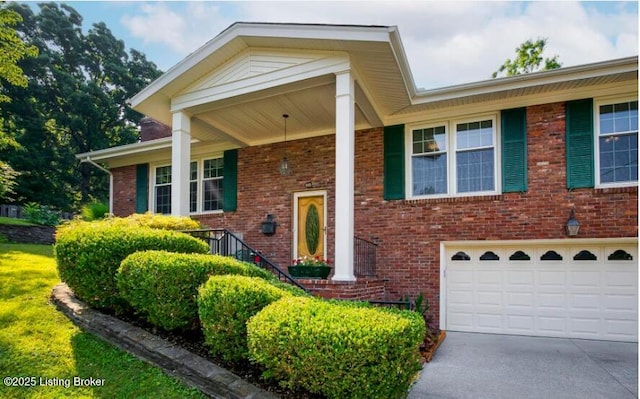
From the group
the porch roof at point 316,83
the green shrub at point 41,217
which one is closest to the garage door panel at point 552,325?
the porch roof at point 316,83

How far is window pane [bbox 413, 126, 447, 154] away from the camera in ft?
26.4

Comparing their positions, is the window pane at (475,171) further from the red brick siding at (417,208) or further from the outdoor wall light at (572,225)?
the outdoor wall light at (572,225)

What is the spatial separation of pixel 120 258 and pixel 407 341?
359 centimetres

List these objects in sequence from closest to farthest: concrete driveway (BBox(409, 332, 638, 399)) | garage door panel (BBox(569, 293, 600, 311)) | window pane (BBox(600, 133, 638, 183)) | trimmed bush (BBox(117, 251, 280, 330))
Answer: trimmed bush (BBox(117, 251, 280, 330)) → concrete driveway (BBox(409, 332, 638, 399)) → window pane (BBox(600, 133, 638, 183)) → garage door panel (BBox(569, 293, 600, 311))

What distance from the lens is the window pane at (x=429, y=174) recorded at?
797 centimetres

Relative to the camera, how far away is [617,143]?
6.86 m

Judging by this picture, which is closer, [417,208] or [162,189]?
[417,208]

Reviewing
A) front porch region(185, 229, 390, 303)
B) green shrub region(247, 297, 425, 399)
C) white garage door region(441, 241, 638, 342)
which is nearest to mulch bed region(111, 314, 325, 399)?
green shrub region(247, 297, 425, 399)

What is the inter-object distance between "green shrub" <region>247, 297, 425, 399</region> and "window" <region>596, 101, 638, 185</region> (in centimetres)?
544

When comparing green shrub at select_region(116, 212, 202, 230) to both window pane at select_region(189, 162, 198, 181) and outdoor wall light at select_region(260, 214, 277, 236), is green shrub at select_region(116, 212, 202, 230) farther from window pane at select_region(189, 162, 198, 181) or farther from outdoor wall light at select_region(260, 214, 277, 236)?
window pane at select_region(189, 162, 198, 181)

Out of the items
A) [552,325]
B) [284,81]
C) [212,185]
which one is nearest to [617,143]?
[552,325]

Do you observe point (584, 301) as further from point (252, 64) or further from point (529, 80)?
point (252, 64)

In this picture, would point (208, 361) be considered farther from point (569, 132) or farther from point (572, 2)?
point (572, 2)

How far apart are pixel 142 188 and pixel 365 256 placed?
7085 mm
